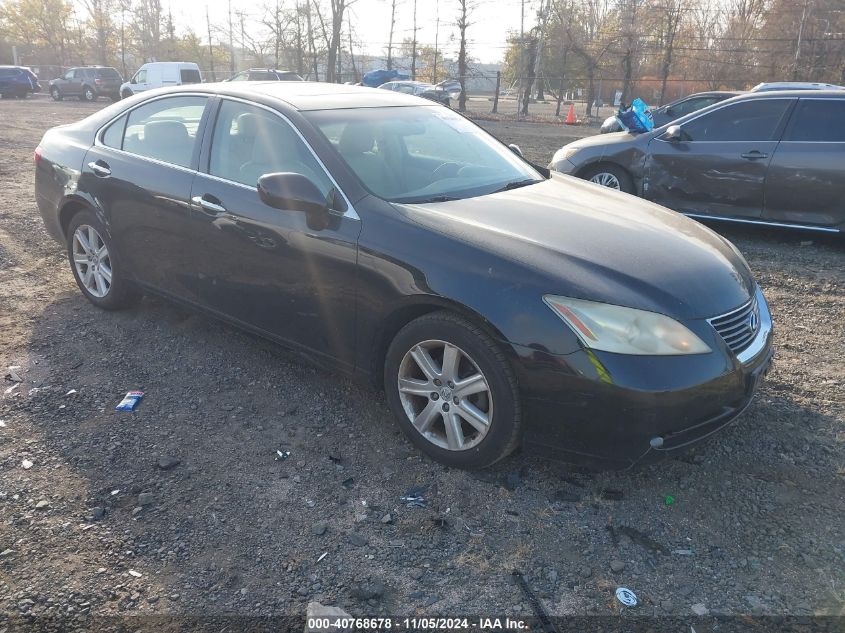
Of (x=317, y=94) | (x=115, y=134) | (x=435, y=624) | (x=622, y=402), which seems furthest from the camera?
(x=115, y=134)

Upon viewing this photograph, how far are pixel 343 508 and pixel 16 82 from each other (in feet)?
134

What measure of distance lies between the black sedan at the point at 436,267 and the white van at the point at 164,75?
1057 inches

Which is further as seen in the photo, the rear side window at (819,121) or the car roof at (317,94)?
the rear side window at (819,121)

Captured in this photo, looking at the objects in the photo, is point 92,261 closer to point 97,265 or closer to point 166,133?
point 97,265

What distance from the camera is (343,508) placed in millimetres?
2906

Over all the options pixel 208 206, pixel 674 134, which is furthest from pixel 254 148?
pixel 674 134

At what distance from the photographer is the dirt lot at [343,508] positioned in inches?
96.1

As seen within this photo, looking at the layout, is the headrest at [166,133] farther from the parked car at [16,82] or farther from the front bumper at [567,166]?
the parked car at [16,82]

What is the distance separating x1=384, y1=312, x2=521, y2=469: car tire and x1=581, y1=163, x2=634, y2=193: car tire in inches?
216

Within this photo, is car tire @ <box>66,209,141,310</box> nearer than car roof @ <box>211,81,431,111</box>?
No

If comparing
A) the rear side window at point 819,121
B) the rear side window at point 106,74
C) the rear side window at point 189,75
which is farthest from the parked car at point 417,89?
the rear side window at point 819,121

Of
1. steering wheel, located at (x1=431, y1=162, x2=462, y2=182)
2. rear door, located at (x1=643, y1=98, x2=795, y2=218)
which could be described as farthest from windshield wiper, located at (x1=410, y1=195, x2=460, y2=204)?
rear door, located at (x1=643, y1=98, x2=795, y2=218)

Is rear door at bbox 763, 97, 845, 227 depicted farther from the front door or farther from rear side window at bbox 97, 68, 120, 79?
rear side window at bbox 97, 68, 120, 79

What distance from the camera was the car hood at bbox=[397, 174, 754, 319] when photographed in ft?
9.27
